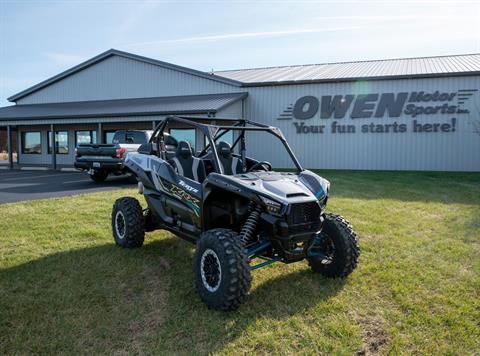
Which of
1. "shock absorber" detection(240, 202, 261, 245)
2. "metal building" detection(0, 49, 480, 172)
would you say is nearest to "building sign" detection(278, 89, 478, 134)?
"metal building" detection(0, 49, 480, 172)

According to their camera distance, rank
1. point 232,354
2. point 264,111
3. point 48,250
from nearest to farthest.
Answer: point 232,354, point 48,250, point 264,111

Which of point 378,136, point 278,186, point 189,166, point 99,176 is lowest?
point 99,176

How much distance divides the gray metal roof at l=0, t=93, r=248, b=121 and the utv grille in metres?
13.2

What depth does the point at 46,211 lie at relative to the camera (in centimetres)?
791

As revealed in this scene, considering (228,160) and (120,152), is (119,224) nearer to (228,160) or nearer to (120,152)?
(228,160)

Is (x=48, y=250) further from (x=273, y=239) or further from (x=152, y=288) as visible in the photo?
(x=273, y=239)

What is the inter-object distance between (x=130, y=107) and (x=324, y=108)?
983 cm

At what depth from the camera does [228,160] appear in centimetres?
507

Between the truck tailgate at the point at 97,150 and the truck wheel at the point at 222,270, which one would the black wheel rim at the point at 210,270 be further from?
the truck tailgate at the point at 97,150

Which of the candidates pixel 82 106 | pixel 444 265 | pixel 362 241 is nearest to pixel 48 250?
pixel 362 241

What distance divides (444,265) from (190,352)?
342 centimetres

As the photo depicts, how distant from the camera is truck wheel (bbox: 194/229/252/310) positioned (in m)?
3.46

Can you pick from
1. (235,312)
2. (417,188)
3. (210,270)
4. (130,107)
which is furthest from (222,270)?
(130,107)

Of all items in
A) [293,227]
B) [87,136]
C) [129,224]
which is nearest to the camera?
[293,227]
